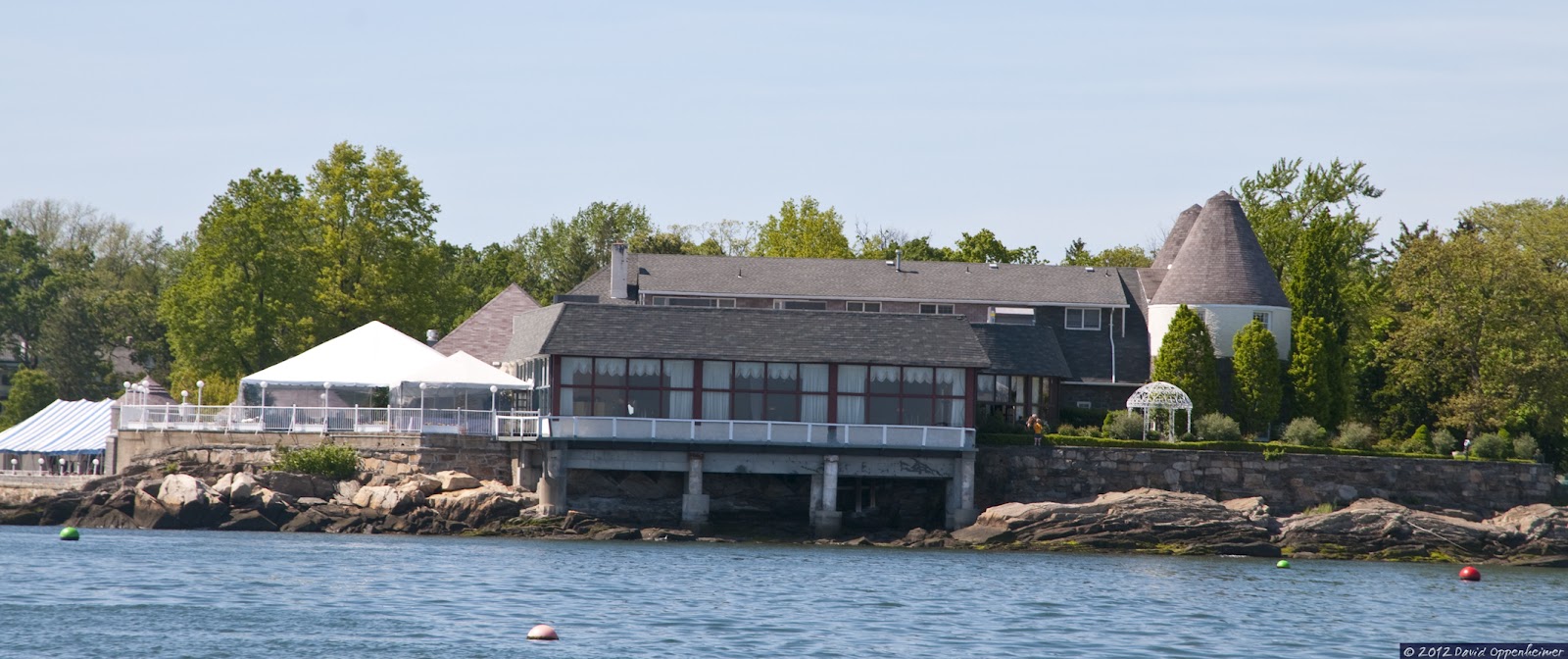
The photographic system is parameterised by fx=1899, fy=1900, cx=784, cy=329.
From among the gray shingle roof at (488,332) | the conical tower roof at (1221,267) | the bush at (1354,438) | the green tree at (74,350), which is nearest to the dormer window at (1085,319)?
the conical tower roof at (1221,267)

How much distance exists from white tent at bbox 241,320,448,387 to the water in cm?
713

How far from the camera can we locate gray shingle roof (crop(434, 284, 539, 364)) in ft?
206

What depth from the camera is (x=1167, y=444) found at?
5209 cm

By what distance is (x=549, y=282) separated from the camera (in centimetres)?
9488

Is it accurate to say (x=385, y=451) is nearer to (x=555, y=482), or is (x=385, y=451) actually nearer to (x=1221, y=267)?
(x=555, y=482)

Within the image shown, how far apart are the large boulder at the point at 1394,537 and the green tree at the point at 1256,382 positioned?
7.71m

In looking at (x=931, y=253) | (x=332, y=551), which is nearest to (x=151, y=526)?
(x=332, y=551)

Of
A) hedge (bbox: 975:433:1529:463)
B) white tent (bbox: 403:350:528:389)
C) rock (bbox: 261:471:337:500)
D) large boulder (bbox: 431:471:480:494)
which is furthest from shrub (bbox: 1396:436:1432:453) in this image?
rock (bbox: 261:471:337:500)

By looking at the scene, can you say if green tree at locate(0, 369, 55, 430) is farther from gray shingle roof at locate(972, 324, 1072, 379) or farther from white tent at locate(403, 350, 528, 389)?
gray shingle roof at locate(972, 324, 1072, 379)

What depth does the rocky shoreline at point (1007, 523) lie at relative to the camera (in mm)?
49125

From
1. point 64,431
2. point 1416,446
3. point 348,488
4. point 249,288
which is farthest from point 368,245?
point 1416,446

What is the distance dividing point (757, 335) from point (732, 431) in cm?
282

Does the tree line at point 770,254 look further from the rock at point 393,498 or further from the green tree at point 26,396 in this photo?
the rock at point 393,498

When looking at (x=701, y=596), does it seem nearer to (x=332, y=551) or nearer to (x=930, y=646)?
(x=930, y=646)
